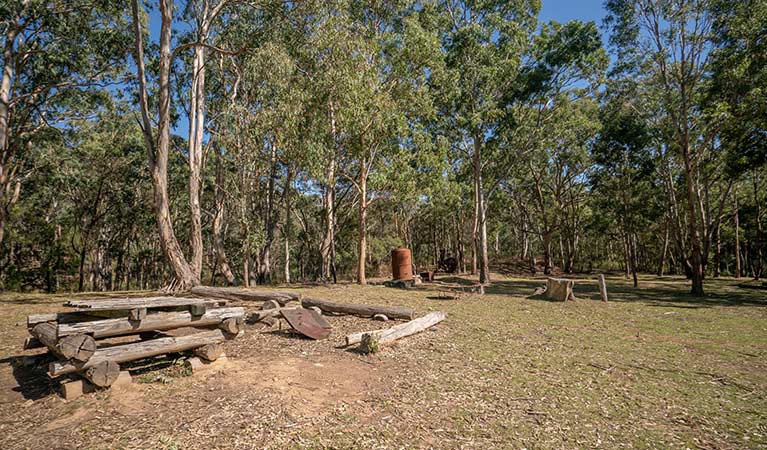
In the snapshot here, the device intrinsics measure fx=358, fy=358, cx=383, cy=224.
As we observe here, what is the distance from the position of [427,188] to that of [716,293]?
14.3 meters

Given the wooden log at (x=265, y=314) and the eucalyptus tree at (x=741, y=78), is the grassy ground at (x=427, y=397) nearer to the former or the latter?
the wooden log at (x=265, y=314)

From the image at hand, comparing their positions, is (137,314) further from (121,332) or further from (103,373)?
(103,373)

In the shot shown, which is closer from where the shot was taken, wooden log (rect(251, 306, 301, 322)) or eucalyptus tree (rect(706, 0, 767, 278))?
wooden log (rect(251, 306, 301, 322))

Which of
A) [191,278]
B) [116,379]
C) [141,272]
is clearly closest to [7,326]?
[191,278]

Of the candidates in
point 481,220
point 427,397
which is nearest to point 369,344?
point 427,397

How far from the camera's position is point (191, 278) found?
42.7 ft

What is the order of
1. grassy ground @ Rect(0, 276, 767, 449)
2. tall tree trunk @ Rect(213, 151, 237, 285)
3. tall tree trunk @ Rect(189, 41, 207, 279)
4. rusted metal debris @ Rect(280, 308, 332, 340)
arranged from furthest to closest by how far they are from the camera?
tall tree trunk @ Rect(213, 151, 237, 285) → tall tree trunk @ Rect(189, 41, 207, 279) → rusted metal debris @ Rect(280, 308, 332, 340) → grassy ground @ Rect(0, 276, 767, 449)

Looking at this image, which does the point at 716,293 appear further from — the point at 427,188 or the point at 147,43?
the point at 147,43

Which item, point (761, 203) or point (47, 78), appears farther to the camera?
point (761, 203)

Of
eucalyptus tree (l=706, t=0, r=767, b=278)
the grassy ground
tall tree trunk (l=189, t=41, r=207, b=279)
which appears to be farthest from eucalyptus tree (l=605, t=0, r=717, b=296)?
tall tree trunk (l=189, t=41, r=207, b=279)

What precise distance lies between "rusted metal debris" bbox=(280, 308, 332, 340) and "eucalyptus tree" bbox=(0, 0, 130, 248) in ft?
49.9

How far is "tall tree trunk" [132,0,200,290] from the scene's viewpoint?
12461 millimetres

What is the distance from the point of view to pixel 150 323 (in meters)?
5.14

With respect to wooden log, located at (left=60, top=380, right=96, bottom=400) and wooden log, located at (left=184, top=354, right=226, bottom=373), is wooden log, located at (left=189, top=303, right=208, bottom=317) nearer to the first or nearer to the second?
wooden log, located at (left=184, top=354, right=226, bottom=373)
